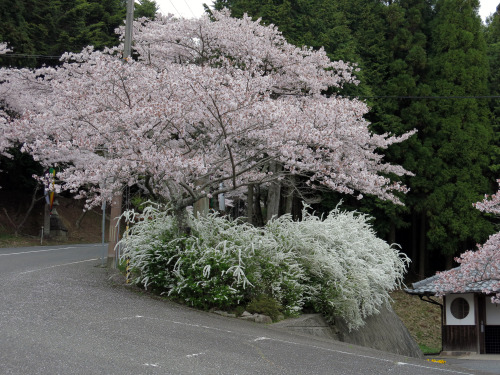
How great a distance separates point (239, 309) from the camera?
9727 mm

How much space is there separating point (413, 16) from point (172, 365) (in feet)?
80.7

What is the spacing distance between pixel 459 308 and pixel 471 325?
2.13 feet

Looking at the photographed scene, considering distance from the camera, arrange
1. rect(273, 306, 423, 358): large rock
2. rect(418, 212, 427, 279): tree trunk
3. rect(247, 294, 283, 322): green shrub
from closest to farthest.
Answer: rect(247, 294, 283, 322): green shrub, rect(273, 306, 423, 358): large rock, rect(418, 212, 427, 279): tree trunk

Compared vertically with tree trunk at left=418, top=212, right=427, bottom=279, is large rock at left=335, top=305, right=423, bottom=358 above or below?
below

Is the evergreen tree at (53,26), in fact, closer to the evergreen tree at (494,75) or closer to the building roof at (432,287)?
the building roof at (432,287)

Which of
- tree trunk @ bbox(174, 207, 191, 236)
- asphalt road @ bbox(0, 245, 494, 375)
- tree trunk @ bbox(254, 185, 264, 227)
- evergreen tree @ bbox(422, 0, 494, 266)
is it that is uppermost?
evergreen tree @ bbox(422, 0, 494, 266)

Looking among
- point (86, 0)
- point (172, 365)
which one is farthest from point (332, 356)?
point (86, 0)

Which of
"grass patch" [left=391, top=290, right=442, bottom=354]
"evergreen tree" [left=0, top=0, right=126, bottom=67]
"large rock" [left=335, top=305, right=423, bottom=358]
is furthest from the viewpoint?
"evergreen tree" [left=0, top=0, right=126, bottom=67]

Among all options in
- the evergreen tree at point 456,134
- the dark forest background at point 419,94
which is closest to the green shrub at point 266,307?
the dark forest background at point 419,94

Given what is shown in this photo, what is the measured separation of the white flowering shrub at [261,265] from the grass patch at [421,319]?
429 inches

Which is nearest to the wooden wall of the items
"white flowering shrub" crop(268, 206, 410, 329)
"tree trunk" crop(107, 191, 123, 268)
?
"white flowering shrub" crop(268, 206, 410, 329)

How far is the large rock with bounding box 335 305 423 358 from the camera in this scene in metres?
11.1

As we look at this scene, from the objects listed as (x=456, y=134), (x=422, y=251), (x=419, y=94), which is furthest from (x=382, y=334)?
(x=419, y=94)

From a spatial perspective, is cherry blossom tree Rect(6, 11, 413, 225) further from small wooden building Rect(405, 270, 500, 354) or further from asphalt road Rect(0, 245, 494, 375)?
small wooden building Rect(405, 270, 500, 354)
